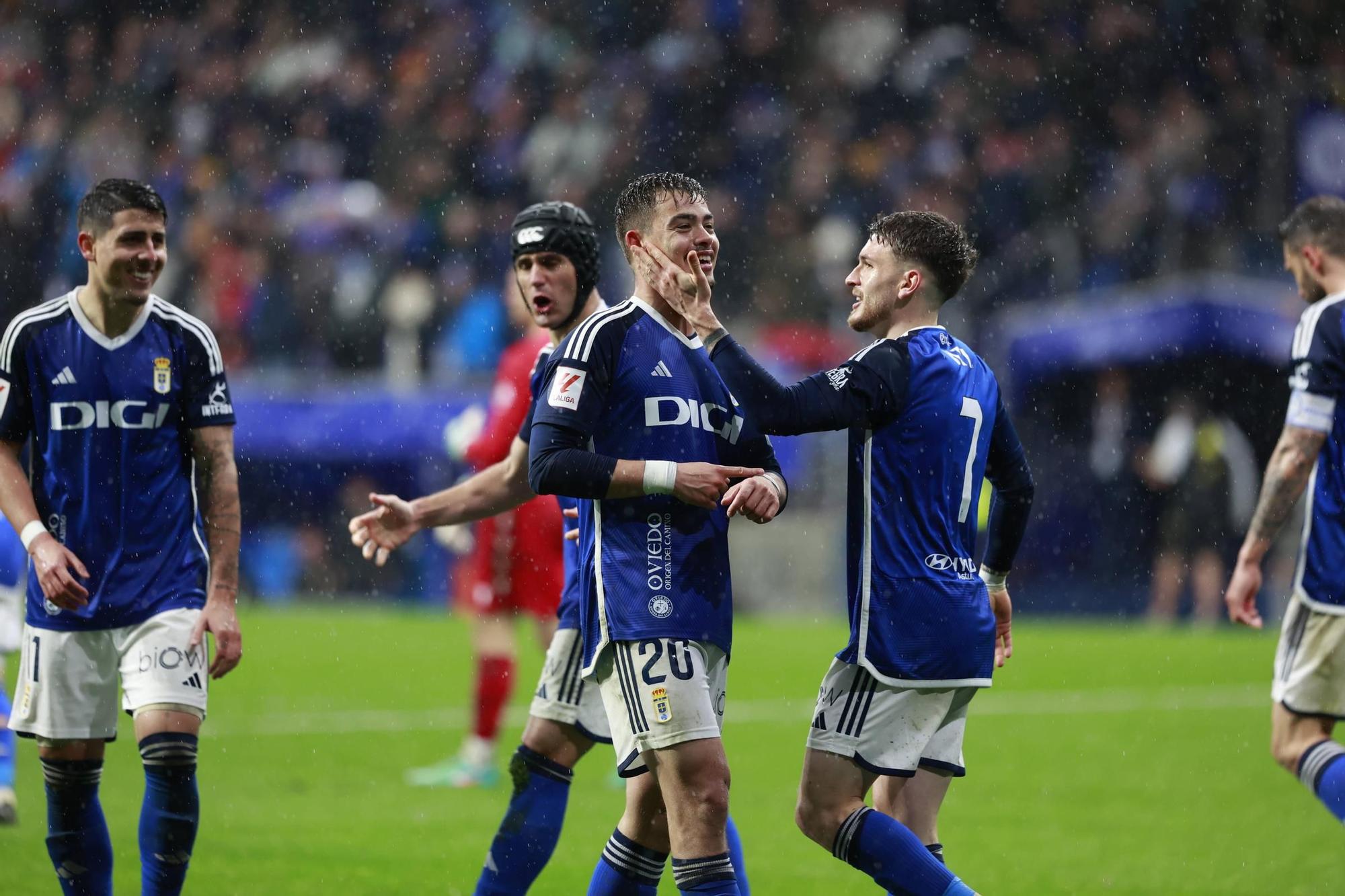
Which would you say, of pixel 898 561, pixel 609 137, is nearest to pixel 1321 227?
pixel 898 561

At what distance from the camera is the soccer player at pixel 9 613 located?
24.2 feet

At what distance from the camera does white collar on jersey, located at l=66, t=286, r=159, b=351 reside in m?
5.27

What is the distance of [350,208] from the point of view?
21.4 m

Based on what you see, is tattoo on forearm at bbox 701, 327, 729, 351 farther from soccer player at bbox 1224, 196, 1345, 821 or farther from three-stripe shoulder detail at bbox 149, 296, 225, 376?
soccer player at bbox 1224, 196, 1345, 821

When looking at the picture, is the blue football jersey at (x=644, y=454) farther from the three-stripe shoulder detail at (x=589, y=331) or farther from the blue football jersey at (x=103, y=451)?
the blue football jersey at (x=103, y=451)

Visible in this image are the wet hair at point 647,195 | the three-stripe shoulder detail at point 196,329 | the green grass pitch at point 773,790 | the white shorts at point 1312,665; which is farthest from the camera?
the green grass pitch at point 773,790

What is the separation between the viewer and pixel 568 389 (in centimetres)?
432

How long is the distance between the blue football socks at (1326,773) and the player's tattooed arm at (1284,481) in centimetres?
73

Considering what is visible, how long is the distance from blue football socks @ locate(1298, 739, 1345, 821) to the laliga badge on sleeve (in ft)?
9.87

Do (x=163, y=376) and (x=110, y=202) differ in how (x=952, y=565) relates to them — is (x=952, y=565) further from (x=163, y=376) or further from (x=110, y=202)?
(x=110, y=202)

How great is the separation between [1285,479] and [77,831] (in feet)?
13.8

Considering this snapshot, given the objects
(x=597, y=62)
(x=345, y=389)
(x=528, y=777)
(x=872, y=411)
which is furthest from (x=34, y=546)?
(x=597, y=62)

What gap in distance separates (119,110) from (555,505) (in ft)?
56.4

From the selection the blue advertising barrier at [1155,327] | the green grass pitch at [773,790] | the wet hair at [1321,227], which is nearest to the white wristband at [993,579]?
the green grass pitch at [773,790]
